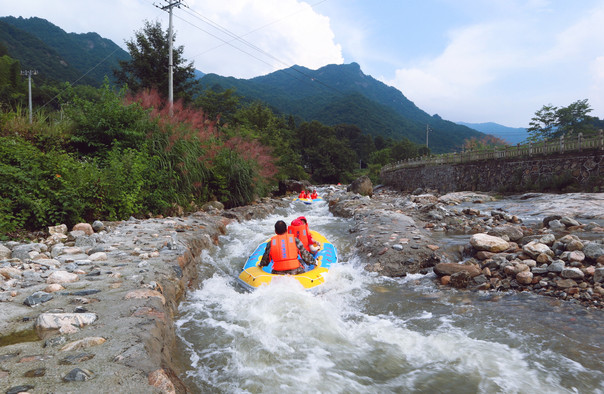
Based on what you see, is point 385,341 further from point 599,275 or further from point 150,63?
point 150,63

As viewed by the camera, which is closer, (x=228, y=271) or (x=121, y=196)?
(x=228, y=271)

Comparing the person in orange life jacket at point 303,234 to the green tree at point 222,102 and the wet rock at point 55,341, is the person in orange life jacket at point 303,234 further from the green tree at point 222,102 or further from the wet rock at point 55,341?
the green tree at point 222,102

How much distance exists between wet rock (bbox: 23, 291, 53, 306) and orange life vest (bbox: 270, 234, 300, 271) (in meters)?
2.98

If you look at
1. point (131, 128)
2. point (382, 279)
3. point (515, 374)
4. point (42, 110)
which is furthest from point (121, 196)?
point (515, 374)

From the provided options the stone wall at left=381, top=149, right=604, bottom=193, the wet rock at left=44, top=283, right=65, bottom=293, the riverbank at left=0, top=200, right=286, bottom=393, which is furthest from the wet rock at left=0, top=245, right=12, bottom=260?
the stone wall at left=381, top=149, right=604, bottom=193

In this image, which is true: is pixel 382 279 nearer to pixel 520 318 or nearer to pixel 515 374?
pixel 520 318

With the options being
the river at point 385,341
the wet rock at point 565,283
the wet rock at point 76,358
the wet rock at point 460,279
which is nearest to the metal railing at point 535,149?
the wet rock at point 565,283

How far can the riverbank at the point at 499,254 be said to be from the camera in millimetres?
4477

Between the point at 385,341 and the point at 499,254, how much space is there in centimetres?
333

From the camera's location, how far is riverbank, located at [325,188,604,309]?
448 centimetres

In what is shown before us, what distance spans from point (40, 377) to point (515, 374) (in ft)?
11.8

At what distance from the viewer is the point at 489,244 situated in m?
5.93

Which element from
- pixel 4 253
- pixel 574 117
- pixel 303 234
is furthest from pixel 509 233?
pixel 574 117

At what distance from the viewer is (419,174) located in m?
30.9
